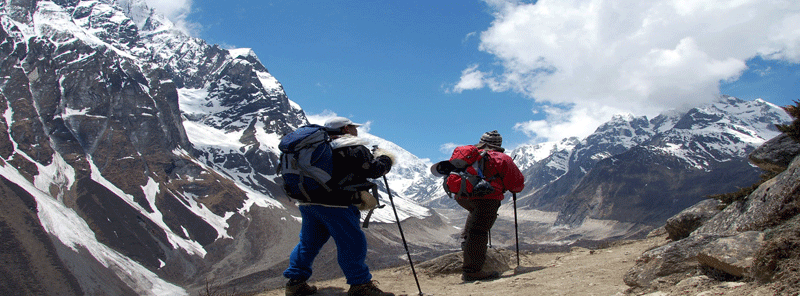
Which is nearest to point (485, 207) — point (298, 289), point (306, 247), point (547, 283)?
point (547, 283)

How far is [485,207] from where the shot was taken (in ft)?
23.7

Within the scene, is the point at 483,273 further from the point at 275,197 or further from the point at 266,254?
the point at 275,197

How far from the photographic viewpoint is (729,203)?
812 cm

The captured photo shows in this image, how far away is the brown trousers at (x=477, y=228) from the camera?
7219 mm

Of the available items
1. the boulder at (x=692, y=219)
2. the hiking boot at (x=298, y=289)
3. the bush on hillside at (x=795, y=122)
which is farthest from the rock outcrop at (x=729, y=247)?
the hiking boot at (x=298, y=289)

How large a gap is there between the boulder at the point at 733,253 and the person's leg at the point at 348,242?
344 cm

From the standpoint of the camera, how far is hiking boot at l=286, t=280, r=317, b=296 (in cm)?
599

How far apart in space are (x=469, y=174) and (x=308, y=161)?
260 cm

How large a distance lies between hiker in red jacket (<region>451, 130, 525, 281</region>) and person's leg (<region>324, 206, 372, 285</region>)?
6.85ft

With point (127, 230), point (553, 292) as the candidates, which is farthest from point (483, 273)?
point (127, 230)

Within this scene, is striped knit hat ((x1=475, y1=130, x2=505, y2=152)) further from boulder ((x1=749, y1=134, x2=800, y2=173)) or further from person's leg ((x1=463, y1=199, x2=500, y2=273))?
boulder ((x1=749, y1=134, x2=800, y2=173))

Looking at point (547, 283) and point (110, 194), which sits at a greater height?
point (110, 194)

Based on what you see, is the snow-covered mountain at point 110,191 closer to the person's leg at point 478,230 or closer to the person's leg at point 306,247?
the person's leg at point 306,247

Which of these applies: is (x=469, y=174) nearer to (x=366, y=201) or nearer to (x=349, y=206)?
(x=366, y=201)
